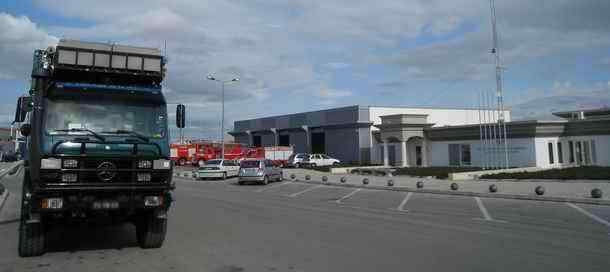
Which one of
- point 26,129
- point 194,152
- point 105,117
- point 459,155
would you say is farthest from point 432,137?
point 26,129

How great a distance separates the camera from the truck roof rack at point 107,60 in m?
8.35

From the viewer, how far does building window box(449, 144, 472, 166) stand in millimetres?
38156

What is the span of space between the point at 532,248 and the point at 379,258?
10.1ft

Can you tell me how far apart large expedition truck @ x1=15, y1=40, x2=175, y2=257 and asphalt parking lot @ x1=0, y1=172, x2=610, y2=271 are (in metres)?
0.78

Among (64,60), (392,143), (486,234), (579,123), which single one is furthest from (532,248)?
(392,143)

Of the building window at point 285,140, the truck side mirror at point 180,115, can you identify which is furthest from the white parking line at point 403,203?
the building window at point 285,140

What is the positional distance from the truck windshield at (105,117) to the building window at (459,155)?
110 ft

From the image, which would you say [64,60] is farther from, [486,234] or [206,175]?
[206,175]

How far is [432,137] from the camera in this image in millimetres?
41344

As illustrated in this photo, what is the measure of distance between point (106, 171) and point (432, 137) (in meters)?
36.7

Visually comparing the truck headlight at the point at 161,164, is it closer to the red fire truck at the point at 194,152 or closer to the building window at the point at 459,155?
the building window at the point at 459,155

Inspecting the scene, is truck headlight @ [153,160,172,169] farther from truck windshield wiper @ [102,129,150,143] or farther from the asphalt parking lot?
the asphalt parking lot

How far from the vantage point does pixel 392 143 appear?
1786 inches

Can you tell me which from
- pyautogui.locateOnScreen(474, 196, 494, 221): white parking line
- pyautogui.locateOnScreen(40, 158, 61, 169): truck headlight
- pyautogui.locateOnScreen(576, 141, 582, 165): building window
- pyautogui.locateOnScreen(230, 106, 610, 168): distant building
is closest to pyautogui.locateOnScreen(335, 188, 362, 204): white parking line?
pyautogui.locateOnScreen(474, 196, 494, 221): white parking line
